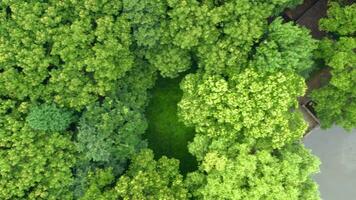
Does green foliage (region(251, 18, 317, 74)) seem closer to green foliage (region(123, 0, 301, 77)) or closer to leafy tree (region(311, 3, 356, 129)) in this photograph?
green foliage (region(123, 0, 301, 77))

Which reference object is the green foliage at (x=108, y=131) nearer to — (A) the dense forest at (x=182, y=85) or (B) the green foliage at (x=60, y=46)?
(A) the dense forest at (x=182, y=85)

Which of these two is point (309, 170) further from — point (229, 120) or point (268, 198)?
point (229, 120)

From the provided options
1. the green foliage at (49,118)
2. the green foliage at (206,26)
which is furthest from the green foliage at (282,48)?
the green foliage at (49,118)

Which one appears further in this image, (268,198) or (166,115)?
(166,115)

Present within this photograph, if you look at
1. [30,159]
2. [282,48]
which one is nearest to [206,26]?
[282,48]

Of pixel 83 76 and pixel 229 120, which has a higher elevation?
pixel 83 76

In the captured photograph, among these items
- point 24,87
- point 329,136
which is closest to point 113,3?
point 24,87
